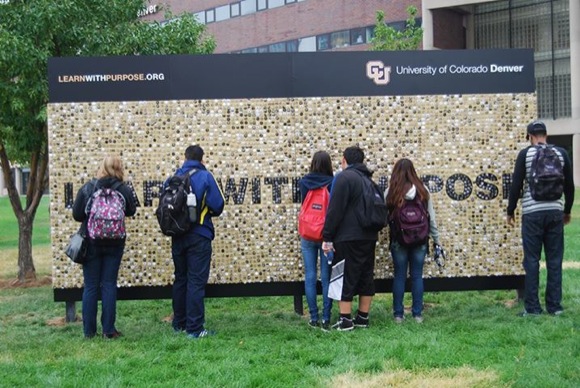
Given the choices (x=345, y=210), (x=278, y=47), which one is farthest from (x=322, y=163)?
(x=278, y=47)

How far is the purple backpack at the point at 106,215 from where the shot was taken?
7445mm

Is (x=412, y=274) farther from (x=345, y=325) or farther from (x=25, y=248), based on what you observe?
(x=25, y=248)

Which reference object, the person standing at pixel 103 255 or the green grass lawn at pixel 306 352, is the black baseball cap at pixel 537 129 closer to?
the green grass lawn at pixel 306 352

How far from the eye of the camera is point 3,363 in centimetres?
659

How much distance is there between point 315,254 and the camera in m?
8.17

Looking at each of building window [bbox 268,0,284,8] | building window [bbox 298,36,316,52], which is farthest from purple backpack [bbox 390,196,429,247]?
building window [bbox 268,0,284,8]

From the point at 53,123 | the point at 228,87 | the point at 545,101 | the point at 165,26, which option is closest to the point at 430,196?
the point at 228,87

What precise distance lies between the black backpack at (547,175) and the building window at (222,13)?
50.6m

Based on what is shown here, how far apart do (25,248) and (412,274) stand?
7760 millimetres

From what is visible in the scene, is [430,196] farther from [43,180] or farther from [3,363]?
[43,180]

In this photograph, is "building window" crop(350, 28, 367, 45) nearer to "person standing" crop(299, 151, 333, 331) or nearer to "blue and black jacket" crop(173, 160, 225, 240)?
"person standing" crop(299, 151, 333, 331)

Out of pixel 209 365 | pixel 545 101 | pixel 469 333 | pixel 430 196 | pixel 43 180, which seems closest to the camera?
pixel 209 365

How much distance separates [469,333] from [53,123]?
16.3 feet

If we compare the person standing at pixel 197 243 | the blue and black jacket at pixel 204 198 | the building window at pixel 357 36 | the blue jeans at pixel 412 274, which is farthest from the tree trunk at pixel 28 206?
the building window at pixel 357 36
